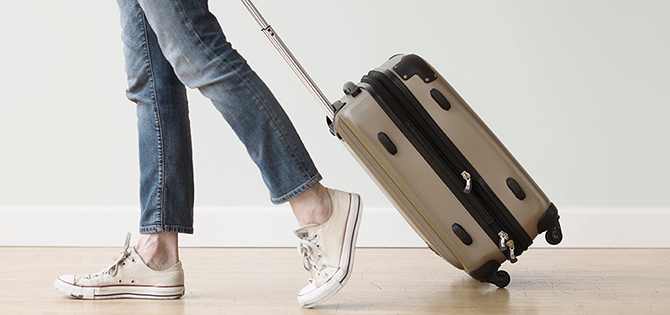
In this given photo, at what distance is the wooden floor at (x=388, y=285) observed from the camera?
973 millimetres

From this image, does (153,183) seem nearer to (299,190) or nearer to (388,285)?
(299,190)

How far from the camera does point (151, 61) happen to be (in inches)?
43.3

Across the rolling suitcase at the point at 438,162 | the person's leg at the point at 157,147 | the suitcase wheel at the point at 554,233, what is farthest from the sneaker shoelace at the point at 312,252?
the suitcase wheel at the point at 554,233

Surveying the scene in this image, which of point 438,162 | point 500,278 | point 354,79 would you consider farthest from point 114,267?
point 354,79

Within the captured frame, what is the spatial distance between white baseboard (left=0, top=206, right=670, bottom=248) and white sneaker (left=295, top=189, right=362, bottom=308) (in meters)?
0.81

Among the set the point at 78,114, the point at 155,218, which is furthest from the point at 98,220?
the point at 155,218

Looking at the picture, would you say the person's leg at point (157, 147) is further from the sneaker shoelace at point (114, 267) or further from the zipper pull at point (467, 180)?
the zipper pull at point (467, 180)

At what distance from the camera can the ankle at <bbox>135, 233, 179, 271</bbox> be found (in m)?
1.10

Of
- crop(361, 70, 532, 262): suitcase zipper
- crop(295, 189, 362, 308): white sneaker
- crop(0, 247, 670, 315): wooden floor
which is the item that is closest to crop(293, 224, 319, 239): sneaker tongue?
crop(295, 189, 362, 308): white sneaker

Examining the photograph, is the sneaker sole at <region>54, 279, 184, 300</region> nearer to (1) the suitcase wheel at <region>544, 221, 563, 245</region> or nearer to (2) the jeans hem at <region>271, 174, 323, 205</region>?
(2) the jeans hem at <region>271, 174, 323, 205</region>

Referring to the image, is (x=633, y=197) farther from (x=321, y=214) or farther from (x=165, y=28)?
(x=165, y=28)

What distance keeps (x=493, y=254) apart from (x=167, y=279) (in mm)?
649

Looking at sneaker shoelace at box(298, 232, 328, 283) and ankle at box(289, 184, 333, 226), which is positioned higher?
ankle at box(289, 184, 333, 226)

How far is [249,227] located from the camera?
181cm
